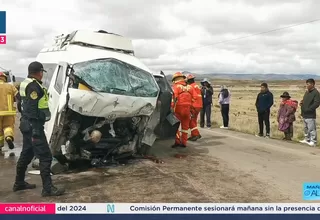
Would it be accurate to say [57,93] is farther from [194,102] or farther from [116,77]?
[194,102]

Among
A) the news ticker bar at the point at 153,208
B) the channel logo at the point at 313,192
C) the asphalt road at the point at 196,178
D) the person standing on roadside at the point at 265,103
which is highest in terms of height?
the person standing on roadside at the point at 265,103

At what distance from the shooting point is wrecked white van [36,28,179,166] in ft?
21.2

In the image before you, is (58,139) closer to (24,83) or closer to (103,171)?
(103,171)

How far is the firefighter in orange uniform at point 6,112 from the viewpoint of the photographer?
898 cm

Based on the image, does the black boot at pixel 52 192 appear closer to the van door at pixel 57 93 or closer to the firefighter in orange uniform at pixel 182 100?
the van door at pixel 57 93

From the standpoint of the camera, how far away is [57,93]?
7.01 meters

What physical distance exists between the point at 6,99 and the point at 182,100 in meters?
4.10

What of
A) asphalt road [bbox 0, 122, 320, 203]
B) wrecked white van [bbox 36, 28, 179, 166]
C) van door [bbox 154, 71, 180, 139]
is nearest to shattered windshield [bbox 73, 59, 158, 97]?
wrecked white van [bbox 36, 28, 179, 166]

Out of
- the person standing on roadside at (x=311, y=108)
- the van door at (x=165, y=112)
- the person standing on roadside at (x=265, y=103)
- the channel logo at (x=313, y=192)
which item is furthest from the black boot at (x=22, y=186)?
the person standing on roadside at (x=265, y=103)

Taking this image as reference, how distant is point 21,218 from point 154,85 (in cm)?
406

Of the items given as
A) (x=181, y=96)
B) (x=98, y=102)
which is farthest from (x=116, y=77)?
(x=181, y=96)

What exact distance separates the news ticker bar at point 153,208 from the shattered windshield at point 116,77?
2.93 m

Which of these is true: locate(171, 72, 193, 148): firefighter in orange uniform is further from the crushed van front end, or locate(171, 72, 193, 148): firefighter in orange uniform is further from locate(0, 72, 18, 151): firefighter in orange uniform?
locate(0, 72, 18, 151): firefighter in orange uniform

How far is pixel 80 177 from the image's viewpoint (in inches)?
258
